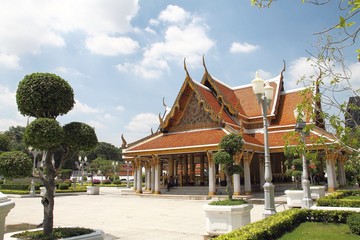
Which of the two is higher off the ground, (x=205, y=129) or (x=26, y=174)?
(x=205, y=129)

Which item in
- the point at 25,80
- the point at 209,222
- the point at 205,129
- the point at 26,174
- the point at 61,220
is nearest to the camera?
the point at 26,174

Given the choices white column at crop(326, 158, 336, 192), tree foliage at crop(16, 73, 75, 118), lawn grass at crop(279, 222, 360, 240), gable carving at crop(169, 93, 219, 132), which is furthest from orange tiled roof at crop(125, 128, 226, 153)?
tree foliage at crop(16, 73, 75, 118)

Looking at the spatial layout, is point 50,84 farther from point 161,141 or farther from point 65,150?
point 161,141

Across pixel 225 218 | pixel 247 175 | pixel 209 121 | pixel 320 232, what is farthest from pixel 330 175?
pixel 225 218

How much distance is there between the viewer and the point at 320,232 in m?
6.91

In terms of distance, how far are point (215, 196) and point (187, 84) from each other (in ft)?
26.2

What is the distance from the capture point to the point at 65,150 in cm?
633

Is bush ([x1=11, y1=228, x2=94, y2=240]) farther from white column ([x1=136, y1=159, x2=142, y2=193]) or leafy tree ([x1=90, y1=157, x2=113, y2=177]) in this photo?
leafy tree ([x1=90, y1=157, x2=113, y2=177])

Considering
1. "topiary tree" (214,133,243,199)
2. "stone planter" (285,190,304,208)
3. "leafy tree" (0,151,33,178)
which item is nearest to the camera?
"leafy tree" (0,151,33,178)

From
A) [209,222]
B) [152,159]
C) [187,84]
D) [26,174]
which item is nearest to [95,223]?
[209,222]

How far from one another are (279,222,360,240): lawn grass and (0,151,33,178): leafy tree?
494cm

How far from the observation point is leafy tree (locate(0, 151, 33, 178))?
211 inches

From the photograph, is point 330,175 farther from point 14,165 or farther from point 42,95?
point 14,165

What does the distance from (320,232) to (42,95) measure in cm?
632
